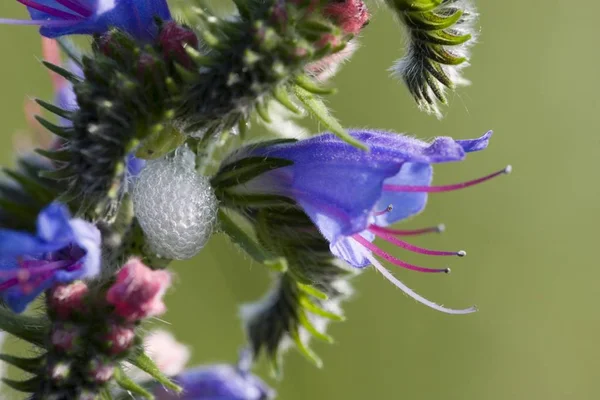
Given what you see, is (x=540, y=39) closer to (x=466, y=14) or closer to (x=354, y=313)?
(x=354, y=313)

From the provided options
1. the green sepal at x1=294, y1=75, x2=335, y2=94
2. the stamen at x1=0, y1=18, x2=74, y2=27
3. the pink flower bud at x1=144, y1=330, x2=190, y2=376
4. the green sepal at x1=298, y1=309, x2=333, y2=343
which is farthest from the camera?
the pink flower bud at x1=144, y1=330, x2=190, y2=376

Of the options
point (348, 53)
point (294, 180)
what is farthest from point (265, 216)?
point (348, 53)

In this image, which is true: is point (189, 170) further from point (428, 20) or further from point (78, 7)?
point (428, 20)

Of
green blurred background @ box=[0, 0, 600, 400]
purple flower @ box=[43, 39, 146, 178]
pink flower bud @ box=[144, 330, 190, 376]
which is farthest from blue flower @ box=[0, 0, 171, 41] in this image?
green blurred background @ box=[0, 0, 600, 400]

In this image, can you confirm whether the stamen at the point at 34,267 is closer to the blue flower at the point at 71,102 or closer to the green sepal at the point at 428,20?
the blue flower at the point at 71,102

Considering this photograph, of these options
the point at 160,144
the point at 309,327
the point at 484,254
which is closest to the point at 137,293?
the point at 160,144

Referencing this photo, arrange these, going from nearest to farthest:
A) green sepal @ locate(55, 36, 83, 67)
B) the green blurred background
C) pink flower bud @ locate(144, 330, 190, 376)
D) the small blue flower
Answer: the small blue flower
green sepal @ locate(55, 36, 83, 67)
pink flower bud @ locate(144, 330, 190, 376)
the green blurred background

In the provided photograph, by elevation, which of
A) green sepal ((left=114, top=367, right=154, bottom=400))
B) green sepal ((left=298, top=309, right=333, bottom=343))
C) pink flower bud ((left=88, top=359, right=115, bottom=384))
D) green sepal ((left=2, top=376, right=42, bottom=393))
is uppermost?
green sepal ((left=2, top=376, right=42, bottom=393))

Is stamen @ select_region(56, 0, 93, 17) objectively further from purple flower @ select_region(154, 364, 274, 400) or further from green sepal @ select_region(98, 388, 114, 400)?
purple flower @ select_region(154, 364, 274, 400)
